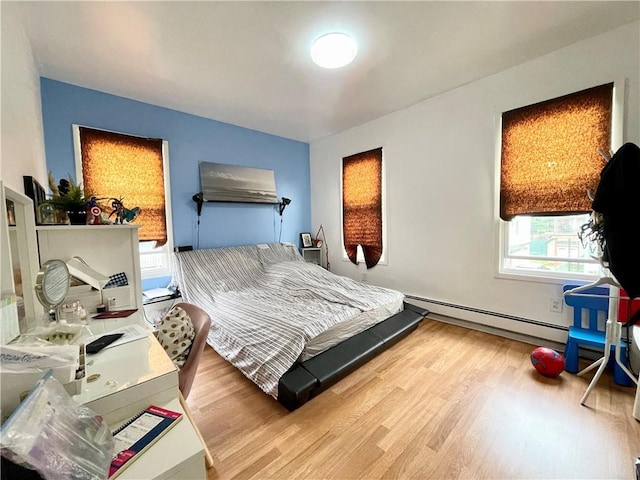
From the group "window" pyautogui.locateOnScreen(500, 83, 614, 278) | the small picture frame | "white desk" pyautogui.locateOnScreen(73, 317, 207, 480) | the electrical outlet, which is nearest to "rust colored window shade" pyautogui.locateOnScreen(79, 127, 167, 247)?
the small picture frame

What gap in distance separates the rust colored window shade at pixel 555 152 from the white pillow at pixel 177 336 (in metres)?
2.88

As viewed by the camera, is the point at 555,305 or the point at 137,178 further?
the point at 137,178

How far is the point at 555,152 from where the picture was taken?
225 cm

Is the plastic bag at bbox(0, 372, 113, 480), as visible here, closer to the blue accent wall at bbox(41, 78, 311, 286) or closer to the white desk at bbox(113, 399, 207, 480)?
the white desk at bbox(113, 399, 207, 480)

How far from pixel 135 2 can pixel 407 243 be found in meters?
3.27

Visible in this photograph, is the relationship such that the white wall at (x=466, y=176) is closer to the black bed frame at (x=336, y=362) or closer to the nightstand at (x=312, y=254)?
the black bed frame at (x=336, y=362)

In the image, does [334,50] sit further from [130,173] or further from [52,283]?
[130,173]

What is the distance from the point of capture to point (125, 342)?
1149 millimetres

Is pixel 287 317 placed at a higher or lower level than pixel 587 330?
higher

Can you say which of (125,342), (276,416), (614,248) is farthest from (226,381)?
(614,248)

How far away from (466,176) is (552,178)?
71 cm

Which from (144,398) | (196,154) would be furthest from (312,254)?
(144,398)

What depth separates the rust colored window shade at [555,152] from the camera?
2072 millimetres

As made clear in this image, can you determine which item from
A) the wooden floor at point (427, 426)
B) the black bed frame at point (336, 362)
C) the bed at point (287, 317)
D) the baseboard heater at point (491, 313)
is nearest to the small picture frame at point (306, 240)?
the bed at point (287, 317)
